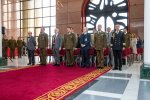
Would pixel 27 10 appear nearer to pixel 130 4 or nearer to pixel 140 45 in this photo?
pixel 130 4

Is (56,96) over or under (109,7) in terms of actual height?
under

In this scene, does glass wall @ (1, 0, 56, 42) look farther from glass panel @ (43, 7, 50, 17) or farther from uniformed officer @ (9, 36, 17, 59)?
uniformed officer @ (9, 36, 17, 59)

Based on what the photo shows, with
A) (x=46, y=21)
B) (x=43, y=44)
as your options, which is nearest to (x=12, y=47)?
(x=43, y=44)

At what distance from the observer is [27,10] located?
2200cm

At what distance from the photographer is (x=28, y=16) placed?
21906 mm

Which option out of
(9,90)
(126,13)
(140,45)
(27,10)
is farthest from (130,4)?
(9,90)

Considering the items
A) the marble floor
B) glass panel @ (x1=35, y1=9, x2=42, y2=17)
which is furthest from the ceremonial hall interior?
glass panel @ (x1=35, y1=9, x2=42, y2=17)

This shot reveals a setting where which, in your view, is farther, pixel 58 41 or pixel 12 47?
pixel 12 47

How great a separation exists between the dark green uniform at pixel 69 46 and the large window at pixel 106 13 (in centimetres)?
780

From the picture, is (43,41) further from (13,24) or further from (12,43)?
(13,24)

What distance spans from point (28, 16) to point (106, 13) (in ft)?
29.5

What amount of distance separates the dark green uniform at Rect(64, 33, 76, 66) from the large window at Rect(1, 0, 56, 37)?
1119 centimetres

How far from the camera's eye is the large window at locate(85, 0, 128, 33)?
1581 centimetres

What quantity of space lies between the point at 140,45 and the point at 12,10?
50.2 feet
